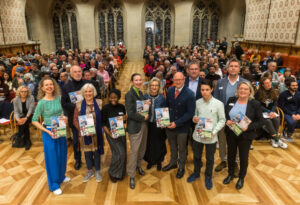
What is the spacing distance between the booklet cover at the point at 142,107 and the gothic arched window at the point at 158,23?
1701 cm

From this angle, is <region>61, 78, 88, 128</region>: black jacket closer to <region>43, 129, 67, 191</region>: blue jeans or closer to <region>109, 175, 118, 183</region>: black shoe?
<region>43, 129, 67, 191</region>: blue jeans

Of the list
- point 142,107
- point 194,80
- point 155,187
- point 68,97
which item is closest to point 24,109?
point 68,97

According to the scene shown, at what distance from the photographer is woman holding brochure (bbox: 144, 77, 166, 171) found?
3158 mm

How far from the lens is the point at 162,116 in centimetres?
307

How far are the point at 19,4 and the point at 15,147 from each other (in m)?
13.5

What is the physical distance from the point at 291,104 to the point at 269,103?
78 centimetres

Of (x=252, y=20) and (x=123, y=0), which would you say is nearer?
(x=252, y=20)

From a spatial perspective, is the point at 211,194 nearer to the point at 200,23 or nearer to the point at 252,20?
the point at 252,20

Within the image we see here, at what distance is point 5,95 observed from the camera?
217 inches

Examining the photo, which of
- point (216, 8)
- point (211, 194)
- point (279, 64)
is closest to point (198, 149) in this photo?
point (211, 194)

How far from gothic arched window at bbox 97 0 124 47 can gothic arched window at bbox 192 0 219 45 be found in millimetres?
6401

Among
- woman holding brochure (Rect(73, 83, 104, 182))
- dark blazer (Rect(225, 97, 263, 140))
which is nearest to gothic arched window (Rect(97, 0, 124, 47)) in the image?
woman holding brochure (Rect(73, 83, 104, 182))

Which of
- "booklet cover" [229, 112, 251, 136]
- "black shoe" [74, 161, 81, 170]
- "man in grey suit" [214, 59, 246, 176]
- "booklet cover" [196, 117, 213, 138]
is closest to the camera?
"booklet cover" [229, 112, 251, 136]

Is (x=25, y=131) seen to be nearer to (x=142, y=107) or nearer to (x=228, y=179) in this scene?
(x=142, y=107)
